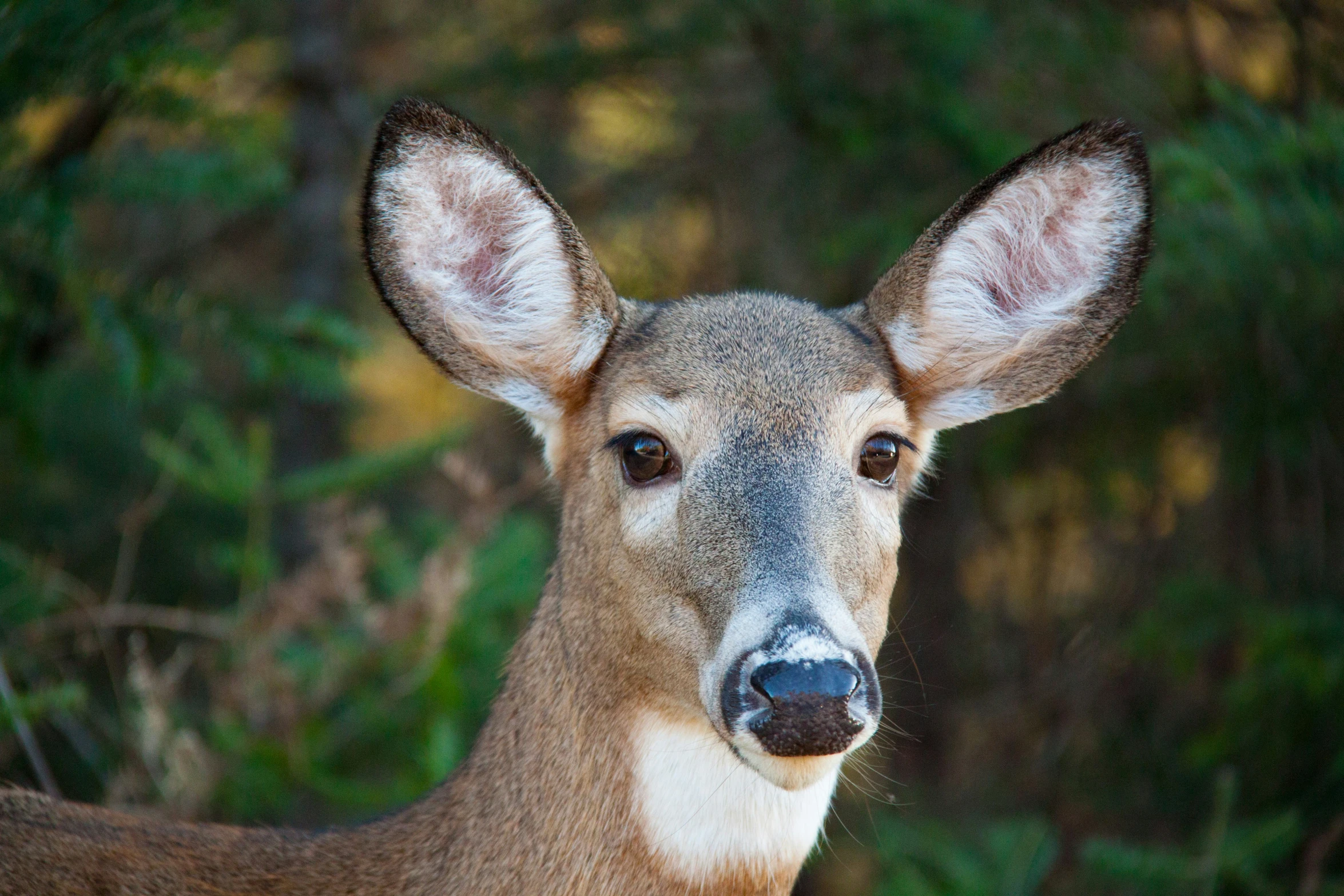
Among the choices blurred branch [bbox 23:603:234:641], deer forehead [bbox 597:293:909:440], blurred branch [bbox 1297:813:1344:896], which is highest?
deer forehead [bbox 597:293:909:440]

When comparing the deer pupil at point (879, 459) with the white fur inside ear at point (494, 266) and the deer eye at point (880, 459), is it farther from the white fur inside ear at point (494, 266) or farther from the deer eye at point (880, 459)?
the white fur inside ear at point (494, 266)

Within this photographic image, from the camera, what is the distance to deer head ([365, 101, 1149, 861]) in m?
2.93

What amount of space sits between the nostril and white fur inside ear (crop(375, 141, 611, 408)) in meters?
1.23

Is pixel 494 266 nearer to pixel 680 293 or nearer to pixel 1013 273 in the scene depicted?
pixel 1013 273

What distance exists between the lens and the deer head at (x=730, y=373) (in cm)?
293

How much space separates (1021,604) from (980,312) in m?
5.22

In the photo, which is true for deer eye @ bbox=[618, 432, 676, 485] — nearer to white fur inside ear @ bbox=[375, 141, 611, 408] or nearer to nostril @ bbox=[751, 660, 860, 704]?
white fur inside ear @ bbox=[375, 141, 611, 408]

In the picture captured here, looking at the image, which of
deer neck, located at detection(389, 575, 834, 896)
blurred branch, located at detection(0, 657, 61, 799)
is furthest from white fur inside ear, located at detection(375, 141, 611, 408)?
blurred branch, located at detection(0, 657, 61, 799)

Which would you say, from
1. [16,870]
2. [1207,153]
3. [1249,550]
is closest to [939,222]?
[1207,153]

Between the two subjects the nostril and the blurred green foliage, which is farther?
the blurred green foliage

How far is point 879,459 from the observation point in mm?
3289

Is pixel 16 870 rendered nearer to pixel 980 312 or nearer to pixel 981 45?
pixel 980 312

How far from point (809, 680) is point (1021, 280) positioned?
1.57 meters

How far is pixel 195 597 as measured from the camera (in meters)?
7.77
